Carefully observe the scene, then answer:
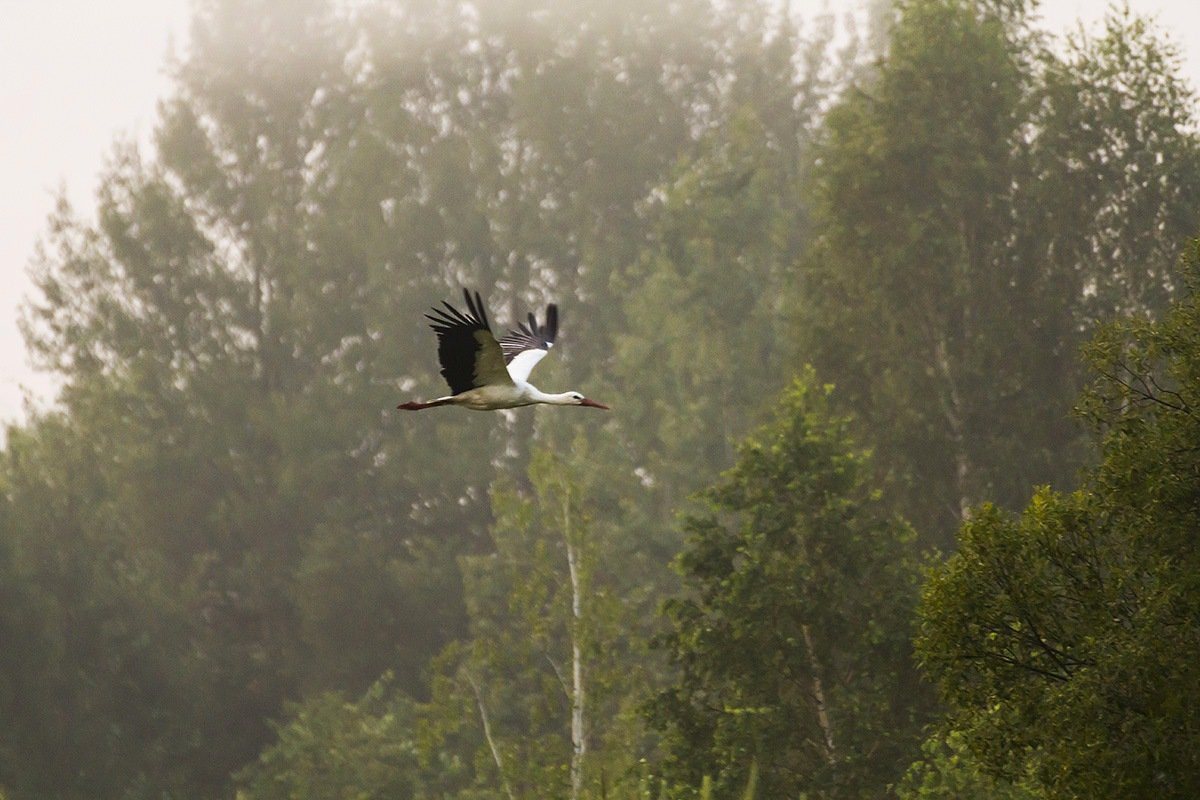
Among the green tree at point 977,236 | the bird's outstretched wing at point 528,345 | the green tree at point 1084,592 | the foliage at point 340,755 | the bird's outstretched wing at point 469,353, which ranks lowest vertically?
the foliage at point 340,755

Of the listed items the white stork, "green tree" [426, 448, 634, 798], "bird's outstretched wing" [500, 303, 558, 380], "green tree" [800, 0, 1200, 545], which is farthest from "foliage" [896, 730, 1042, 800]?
"green tree" [800, 0, 1200, 545]

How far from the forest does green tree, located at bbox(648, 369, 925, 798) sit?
5cm

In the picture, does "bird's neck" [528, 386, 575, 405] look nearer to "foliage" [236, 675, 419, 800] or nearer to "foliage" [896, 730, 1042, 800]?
"foliage" [896, 730, 1042, 800]

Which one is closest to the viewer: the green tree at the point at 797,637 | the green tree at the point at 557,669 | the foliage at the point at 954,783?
the foliage at the point at 954,783

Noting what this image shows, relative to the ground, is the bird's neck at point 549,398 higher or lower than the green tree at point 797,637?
Result: higher

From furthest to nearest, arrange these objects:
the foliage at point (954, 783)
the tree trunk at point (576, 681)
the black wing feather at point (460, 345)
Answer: the tree trunk at point (576, 681) → the foliage at point (954, 783) → the black wing feather at point (460, 345)

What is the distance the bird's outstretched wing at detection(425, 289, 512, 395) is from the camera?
15312 millimetres

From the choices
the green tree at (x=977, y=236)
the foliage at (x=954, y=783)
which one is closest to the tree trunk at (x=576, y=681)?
the green tree at (x=977, y=236)

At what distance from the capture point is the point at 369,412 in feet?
170

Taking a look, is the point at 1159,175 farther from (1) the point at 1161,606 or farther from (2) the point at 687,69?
(2) the point at 687,69

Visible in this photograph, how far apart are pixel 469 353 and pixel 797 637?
730 centimetres

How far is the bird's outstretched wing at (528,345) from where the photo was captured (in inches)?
715

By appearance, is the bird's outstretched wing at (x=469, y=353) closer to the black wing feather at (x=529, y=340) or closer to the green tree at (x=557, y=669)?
the black wing feather at (x=529, y=340)

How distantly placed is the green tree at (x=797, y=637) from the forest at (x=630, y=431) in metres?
0.05
